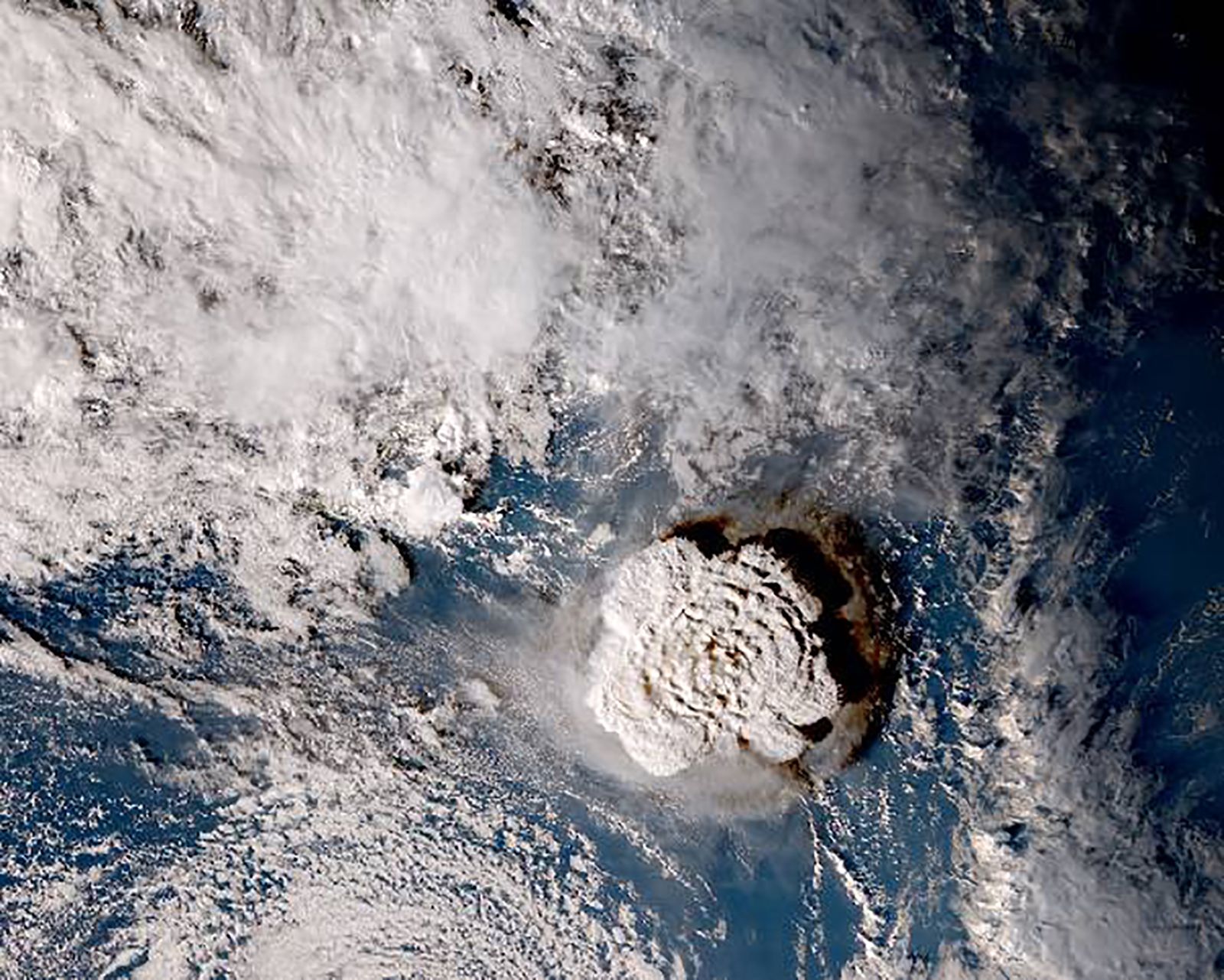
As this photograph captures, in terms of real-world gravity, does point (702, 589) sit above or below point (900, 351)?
below

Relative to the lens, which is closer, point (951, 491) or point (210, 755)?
point (951, 491)

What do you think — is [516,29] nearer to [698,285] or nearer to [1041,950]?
[698,285]

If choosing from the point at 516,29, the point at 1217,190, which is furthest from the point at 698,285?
the point at 1217,190

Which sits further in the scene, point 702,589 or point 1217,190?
point 702,589

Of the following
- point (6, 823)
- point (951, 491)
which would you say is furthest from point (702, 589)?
point (6, 823)

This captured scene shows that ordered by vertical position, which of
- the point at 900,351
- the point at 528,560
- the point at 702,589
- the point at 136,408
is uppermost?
the point at 900,351

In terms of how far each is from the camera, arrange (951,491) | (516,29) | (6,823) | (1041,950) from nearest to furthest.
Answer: (516,29)
(951,491)
(1041,950)
(6,823)

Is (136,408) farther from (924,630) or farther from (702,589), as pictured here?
(924,630)

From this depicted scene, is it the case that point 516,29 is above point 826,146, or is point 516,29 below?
below

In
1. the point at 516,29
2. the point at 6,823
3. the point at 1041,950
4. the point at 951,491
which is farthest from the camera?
the point at 6,823

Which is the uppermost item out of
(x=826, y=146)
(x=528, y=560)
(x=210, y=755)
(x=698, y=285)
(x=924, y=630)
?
(x=826, y=146)
